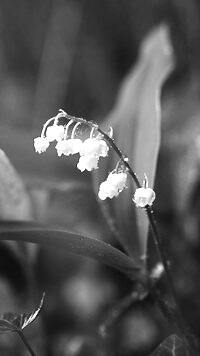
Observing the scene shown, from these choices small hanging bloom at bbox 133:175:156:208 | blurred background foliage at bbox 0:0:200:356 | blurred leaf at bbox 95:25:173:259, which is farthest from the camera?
blurred background foliage at bbox 0:0:200:356

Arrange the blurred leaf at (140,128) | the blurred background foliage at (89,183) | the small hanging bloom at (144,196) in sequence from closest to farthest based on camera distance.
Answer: the small hanging bloom at (144,196) → the blurred leaf at (140,128) → the blurred background foliage at (89,183)

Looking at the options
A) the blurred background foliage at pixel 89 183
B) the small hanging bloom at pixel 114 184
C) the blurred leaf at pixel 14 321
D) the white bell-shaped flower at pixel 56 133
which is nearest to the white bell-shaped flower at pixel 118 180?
the small hanging bloom at pixel 114 184

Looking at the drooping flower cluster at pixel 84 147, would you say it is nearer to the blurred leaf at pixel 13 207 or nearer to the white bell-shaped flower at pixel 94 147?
the white bell-shaped flower at pixel 94 147

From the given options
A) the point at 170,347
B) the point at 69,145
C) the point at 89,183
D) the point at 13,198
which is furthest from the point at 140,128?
the point at 170,347

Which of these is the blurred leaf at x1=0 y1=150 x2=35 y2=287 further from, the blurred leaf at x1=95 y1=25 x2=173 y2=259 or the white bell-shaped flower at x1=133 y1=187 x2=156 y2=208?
the white bell-shaped flower at x1=133 y1=187 x2=156 y2=208

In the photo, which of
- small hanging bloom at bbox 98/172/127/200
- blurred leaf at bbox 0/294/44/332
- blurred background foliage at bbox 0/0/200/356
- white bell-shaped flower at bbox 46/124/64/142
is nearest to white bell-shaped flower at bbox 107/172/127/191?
small hanging bloom at bbox 98/172/127/200

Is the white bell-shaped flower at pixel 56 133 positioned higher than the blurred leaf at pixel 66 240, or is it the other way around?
the white bell-shaped flower at pixel 56 133

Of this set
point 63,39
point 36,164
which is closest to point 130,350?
point 36,164
